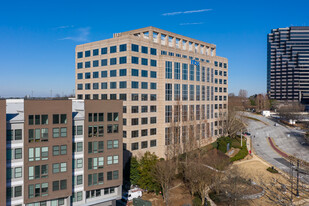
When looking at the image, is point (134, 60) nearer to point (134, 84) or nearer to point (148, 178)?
point (134, 84)

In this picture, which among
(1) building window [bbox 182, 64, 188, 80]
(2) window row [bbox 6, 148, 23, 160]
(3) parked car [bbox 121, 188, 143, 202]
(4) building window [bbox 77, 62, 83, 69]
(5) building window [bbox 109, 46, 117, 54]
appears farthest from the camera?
(1) building window [bbox 182, 64, 188, 80]

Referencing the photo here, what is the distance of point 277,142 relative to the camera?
95.9m

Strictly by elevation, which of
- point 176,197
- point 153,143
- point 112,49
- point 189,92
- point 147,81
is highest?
point 112,49

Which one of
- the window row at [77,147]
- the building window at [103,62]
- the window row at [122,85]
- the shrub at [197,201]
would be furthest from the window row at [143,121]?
the shrub at [197,201]

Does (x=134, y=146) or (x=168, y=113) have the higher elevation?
(x=168, y=113)

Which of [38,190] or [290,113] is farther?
[290,113]

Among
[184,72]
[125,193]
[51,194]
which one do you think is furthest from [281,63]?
[51,194]

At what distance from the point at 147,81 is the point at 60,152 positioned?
3199 centimetres

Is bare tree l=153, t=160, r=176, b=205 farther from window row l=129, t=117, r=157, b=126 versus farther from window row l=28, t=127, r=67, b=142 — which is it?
window row l=28, t=127, r=67, b=142

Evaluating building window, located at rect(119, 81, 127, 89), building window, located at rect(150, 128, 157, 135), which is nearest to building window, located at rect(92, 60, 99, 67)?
building window, located at rect(119, 81, 127, 89)

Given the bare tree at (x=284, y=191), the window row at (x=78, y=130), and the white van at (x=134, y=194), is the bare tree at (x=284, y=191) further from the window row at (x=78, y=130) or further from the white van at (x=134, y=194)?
the window row at (x=78, y=130)

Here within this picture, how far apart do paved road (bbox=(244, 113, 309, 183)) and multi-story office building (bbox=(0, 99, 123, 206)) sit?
4646 cm

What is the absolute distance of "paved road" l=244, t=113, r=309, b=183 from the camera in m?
72.9

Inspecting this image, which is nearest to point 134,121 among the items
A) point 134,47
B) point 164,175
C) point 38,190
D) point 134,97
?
point 134,97
